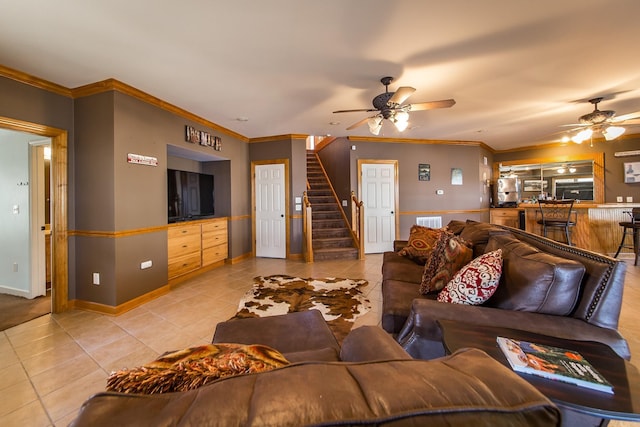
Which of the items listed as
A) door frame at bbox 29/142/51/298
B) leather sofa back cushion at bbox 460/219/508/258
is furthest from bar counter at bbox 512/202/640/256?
door frame at bbox 29/142/51/298

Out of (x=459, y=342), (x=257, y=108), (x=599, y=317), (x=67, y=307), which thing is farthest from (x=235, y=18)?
(x=67, y=307)

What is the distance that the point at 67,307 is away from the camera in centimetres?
299

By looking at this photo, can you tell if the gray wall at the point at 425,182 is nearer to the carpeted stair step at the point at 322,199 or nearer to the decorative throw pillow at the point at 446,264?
the carpeted stair step at the point at 322,199

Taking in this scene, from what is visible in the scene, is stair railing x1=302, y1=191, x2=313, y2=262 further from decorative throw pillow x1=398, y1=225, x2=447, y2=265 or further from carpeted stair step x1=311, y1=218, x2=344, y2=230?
decorative throw pillow x1=398, y1=225, x2=447, y2=265

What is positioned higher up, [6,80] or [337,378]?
[6,80]

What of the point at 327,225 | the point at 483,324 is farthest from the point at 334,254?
the point at 483,324

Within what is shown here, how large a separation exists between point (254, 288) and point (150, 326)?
→ 126 centimetres

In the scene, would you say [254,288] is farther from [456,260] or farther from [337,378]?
[337,378]

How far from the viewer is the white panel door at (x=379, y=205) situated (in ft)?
18.9

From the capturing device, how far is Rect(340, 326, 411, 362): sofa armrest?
0.90 meters

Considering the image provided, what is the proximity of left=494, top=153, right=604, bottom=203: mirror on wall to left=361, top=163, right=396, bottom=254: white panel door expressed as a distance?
3.58 metres

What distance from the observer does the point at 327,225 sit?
5977 mm

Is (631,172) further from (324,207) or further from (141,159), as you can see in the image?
(141,159)

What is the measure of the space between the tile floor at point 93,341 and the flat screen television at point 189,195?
3.80 ft
